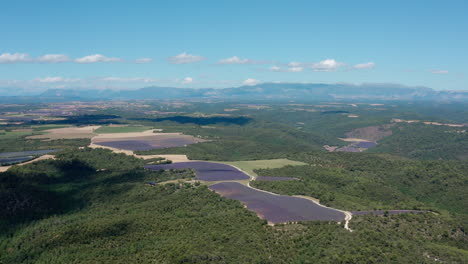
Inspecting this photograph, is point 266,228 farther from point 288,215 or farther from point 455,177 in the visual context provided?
point 455,177

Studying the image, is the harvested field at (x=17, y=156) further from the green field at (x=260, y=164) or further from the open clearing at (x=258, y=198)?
the green field at (x=260, y=164)

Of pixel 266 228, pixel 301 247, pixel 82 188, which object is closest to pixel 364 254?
pixel 301 247

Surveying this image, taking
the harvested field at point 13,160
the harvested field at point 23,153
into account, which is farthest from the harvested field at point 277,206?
the harvested field at point 23,153

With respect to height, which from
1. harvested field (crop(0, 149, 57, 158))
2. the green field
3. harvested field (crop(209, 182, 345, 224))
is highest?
harvested field (crop(0, 149, 57, 158))

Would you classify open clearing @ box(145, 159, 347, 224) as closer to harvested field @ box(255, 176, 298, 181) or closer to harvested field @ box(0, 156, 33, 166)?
harvested field @ box(255, 176, 298, 181)

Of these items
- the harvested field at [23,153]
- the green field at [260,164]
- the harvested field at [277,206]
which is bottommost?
the green field at [260,164]

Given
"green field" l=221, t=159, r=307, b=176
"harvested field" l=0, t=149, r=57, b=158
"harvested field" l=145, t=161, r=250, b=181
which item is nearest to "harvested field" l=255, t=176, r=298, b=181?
"harvested field" l=145, t=161, r=250, b=181

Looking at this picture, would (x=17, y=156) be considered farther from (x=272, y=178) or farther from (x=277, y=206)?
(x=277, y=206)
